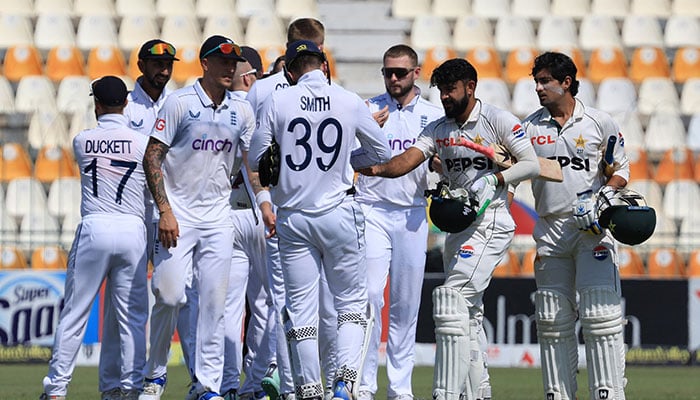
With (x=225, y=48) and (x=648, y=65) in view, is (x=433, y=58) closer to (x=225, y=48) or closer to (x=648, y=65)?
(x=648, y=65)

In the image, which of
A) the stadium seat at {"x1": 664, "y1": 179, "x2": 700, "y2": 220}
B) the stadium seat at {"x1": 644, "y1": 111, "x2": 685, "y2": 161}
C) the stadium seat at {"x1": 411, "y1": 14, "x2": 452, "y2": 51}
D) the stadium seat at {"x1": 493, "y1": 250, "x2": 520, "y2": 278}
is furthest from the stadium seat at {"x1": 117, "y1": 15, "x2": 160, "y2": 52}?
the stadium seat at {"x1": 664, "y1": 179, "x2": 700, "y2": 220}

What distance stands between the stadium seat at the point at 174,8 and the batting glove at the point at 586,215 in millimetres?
14345

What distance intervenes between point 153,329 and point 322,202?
1.62 m

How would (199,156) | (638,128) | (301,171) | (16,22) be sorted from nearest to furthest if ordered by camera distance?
(301,171) < (199,156) < (638,128) < (16,22)

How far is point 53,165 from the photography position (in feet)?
61.8

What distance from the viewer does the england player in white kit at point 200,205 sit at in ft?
29.3

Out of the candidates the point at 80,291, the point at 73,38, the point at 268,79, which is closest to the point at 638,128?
the point at 73,38

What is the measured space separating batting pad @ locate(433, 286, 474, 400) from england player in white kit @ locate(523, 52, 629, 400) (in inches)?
27.7

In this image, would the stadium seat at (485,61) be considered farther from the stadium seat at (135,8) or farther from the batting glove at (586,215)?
the batting glove at (586,215)

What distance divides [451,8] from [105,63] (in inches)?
238

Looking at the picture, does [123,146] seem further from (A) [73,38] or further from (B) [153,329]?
(A) [73,38]

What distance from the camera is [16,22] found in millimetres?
21625

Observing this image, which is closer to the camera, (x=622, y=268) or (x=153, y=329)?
(x=153, y=329)

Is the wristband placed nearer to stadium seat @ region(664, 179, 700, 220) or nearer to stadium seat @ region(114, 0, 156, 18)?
stadium seat @ region(664, 179, 700, 220)
